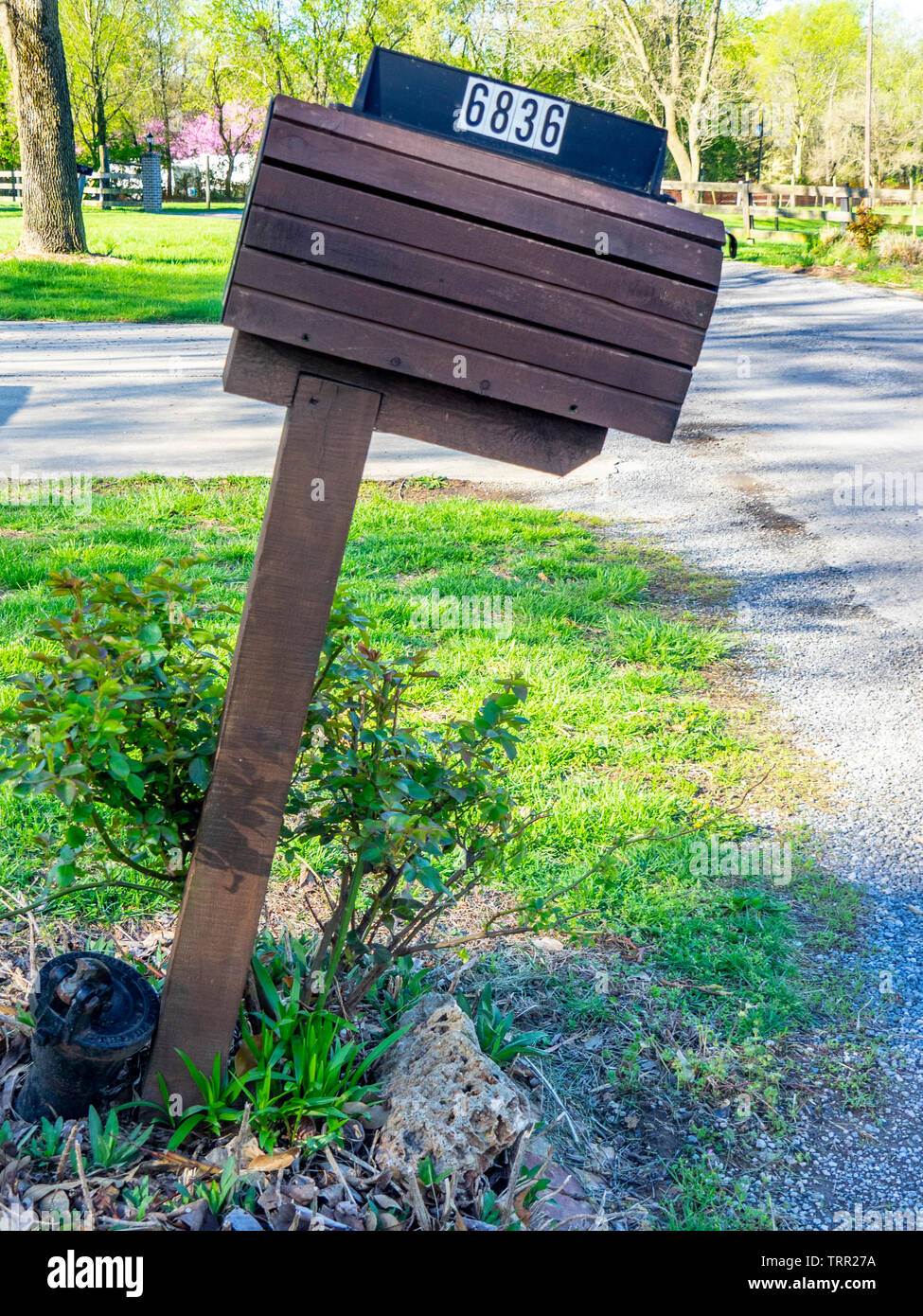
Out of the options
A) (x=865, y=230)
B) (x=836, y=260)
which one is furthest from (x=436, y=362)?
(x=865, y=230)

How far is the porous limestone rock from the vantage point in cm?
216

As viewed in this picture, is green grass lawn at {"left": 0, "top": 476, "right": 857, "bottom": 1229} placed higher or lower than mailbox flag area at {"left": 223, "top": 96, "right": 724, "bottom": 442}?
lower

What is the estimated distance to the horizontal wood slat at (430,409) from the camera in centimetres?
187

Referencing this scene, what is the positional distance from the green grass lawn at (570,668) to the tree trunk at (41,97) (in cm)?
1088

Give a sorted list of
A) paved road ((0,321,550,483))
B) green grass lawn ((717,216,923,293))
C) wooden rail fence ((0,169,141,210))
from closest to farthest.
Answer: paved road ((0,321,550,483)) < green grass lawn ((717,216,923,293)) < wooden rail fence ((0,169,141,210))

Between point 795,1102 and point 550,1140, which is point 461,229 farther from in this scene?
point 795,1102

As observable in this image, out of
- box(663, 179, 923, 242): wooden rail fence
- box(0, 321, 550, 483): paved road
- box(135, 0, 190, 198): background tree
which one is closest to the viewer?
Answer: box(0, 321, 550, 483): paved road

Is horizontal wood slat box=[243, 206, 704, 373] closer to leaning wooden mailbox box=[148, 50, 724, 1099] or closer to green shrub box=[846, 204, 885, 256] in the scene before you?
leaning wooden mailbox box=[148, 50, 724, 1099]

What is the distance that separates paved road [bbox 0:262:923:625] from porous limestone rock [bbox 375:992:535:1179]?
421 centimetres

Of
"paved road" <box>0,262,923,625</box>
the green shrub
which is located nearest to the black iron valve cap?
"paved road" <box>0,262,923,625</box>

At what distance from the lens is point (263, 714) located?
2027 mm

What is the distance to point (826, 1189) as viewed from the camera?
94.4 inches

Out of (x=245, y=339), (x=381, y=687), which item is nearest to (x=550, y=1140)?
(x=381, y=687)

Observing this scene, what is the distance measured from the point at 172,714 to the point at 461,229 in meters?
1.12
